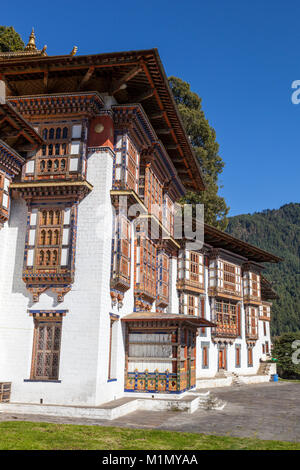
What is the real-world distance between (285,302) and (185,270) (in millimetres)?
101726

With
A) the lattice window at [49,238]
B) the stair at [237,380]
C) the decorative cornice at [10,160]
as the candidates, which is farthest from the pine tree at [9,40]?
the stair at [237,380]

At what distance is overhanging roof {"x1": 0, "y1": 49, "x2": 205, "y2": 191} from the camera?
1631 centimetres

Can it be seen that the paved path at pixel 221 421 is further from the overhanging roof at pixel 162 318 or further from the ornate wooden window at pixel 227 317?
the ornate wooden window at pixel 227 317

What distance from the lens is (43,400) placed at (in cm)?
1576

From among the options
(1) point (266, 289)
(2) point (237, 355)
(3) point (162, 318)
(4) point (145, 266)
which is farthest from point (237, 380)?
(3) point (162, 318)

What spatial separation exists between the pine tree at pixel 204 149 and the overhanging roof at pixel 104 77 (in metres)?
21.9

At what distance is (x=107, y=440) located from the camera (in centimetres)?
1149

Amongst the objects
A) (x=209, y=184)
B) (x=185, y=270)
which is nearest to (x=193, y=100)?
(x=209, y=184)

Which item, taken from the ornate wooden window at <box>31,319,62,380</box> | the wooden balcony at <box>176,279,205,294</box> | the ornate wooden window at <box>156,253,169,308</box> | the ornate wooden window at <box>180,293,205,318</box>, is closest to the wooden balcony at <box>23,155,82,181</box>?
the ornate wooden window at <box>31,319,62,380</box>

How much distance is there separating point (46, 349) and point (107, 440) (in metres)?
5.68

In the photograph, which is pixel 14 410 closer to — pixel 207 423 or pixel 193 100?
pixel 207 423

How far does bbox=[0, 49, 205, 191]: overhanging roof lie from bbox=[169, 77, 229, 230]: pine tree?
2189cm

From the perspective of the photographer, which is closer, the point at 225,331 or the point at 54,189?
the point at 54,189

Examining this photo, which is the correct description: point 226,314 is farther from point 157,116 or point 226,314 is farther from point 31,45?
point 31,45
